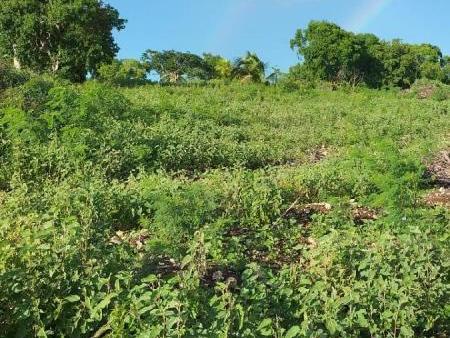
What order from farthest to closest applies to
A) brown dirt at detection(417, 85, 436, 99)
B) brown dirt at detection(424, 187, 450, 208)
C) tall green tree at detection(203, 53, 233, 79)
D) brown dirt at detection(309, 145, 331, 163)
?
tall green tree at detection(203, 53, 233, 79), brown dirt at detection(417, 85, 436, 99), brown dirt at detection(309, 145, 331, 163), brown dirt at detection(424, 187, 450, 208)

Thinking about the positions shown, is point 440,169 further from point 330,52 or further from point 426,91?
point 330,52

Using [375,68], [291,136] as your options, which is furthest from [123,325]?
[375,68]

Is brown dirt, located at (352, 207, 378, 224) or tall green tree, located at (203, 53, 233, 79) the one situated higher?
tall green tree, located at (203, 53, 233, 79)

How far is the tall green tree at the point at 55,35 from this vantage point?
2722 centimetres

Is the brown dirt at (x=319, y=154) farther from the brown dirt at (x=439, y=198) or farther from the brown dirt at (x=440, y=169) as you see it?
the brown dirt at (x=439, y=198)

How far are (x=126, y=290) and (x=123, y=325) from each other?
0.27m

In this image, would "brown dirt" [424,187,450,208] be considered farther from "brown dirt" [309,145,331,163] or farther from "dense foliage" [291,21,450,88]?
"dense foliage" [291,21,450,88]

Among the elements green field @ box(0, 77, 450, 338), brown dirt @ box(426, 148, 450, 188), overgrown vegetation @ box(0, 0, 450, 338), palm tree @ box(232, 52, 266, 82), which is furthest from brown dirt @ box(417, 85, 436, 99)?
green field @ box(0, 77, 450, 338)

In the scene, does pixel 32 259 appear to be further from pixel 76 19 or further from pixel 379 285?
pixel 76 19

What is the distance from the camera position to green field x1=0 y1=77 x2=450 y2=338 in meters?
3.10

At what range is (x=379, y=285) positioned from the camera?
360 cm

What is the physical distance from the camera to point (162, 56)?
2488 inches

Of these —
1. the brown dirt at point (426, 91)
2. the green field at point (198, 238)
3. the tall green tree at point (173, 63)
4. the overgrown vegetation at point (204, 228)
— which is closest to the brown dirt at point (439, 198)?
the overgrown vegetation at point (204, 228)

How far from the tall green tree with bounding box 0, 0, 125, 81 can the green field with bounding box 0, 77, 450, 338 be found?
18868 millimetres
